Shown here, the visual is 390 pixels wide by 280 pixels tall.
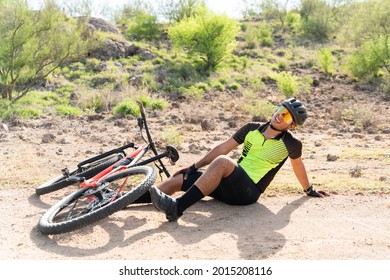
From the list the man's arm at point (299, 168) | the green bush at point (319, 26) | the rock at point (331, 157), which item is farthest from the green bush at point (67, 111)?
the green bush at point (319, 26)

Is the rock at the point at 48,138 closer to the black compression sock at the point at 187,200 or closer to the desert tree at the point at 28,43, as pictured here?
the black compression sock at the point at 187,200

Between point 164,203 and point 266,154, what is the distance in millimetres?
1176

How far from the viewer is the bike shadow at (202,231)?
147 inches

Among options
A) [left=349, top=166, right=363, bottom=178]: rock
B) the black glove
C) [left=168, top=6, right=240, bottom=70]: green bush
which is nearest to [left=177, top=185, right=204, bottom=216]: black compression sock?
the black glove

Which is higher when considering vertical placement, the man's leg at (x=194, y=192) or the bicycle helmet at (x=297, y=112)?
the bicycle helmet at (x=297, y=112)

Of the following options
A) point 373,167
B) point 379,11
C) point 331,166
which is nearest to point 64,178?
point 331,166

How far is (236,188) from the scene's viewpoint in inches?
177

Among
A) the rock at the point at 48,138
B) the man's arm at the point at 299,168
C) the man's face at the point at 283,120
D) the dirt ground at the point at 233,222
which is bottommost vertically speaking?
the dirt ground at the point at 233,222

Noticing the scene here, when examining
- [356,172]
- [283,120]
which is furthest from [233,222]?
[356,172]

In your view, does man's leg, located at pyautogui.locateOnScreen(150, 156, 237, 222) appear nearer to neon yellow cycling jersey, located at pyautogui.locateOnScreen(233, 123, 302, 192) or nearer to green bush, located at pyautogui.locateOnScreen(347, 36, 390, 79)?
neon yellow cycling jersey, located at pyautogui.locateOnScreen(233, 123, 302, 192)

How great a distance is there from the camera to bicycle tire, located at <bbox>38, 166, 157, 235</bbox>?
383 cm

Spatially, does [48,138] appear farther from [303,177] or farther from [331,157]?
[303,177]

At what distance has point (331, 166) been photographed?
6863 millimetres

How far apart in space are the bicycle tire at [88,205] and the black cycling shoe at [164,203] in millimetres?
101
